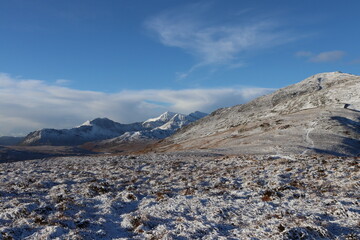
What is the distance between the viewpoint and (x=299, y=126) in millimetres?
65250

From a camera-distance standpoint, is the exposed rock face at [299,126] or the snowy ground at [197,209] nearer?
the snowy ground at [197,209]

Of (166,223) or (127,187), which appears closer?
(166,223)

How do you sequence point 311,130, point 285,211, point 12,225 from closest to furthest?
point 12,225 < point 285,211 < point 311,130

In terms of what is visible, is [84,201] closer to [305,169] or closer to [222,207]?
[222,207]

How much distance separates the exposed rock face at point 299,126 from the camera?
51.0 metres

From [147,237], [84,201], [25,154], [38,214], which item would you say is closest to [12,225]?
[38,214]

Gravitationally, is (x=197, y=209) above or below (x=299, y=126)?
below

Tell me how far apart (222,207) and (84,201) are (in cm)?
846

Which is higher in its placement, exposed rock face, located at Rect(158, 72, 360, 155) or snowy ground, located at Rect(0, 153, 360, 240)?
exposed rock face, located at Rect(158, 72, 360, 155)

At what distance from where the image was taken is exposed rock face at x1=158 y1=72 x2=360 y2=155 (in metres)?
51.0

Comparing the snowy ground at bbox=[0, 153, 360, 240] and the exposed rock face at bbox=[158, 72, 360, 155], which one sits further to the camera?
the exposed rock face at bbox=[158, 72, 360, 155]

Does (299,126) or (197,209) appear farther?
(299,126)

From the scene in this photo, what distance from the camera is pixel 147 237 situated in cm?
1160

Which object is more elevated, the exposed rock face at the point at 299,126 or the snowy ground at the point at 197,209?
the exposed rock face at the point at 299,126
